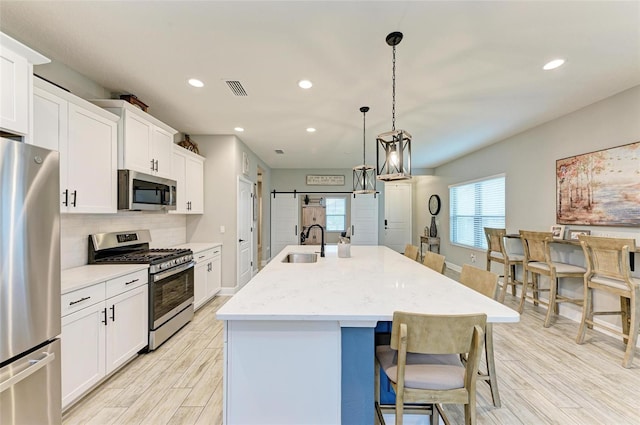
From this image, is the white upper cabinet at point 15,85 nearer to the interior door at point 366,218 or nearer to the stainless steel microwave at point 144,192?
the stainless steel microwave at point 144,192

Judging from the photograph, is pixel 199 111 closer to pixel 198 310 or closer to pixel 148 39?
pixel 148 39

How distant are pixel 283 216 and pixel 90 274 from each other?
565cm

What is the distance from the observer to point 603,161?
3.05 metres

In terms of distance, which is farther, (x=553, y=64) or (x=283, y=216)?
(x=283, y=216)

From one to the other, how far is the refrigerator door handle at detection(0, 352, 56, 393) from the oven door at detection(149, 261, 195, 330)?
1.13 metres

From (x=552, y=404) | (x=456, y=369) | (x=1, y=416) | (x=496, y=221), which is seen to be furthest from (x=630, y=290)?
(x=1, y=416)

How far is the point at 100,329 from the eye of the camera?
2.05 m

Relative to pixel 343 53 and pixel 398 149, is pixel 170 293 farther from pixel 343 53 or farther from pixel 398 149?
pixel 343 53

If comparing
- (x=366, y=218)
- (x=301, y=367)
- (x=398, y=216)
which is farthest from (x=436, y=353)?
(x=398, y=216)

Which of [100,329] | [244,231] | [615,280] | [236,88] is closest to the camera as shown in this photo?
[100,329]

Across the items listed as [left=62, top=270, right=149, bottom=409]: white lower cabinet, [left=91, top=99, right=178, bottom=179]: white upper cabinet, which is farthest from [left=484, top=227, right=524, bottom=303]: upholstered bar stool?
[left=91, top=99, right=178, bottom=179]: white upper cabinet

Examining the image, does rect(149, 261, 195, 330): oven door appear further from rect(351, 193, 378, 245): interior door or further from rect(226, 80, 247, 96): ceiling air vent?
rect(351, 193, 378, 245): interior door

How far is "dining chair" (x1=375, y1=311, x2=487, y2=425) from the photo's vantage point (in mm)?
1164

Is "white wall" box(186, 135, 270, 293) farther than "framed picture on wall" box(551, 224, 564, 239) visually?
Yes
